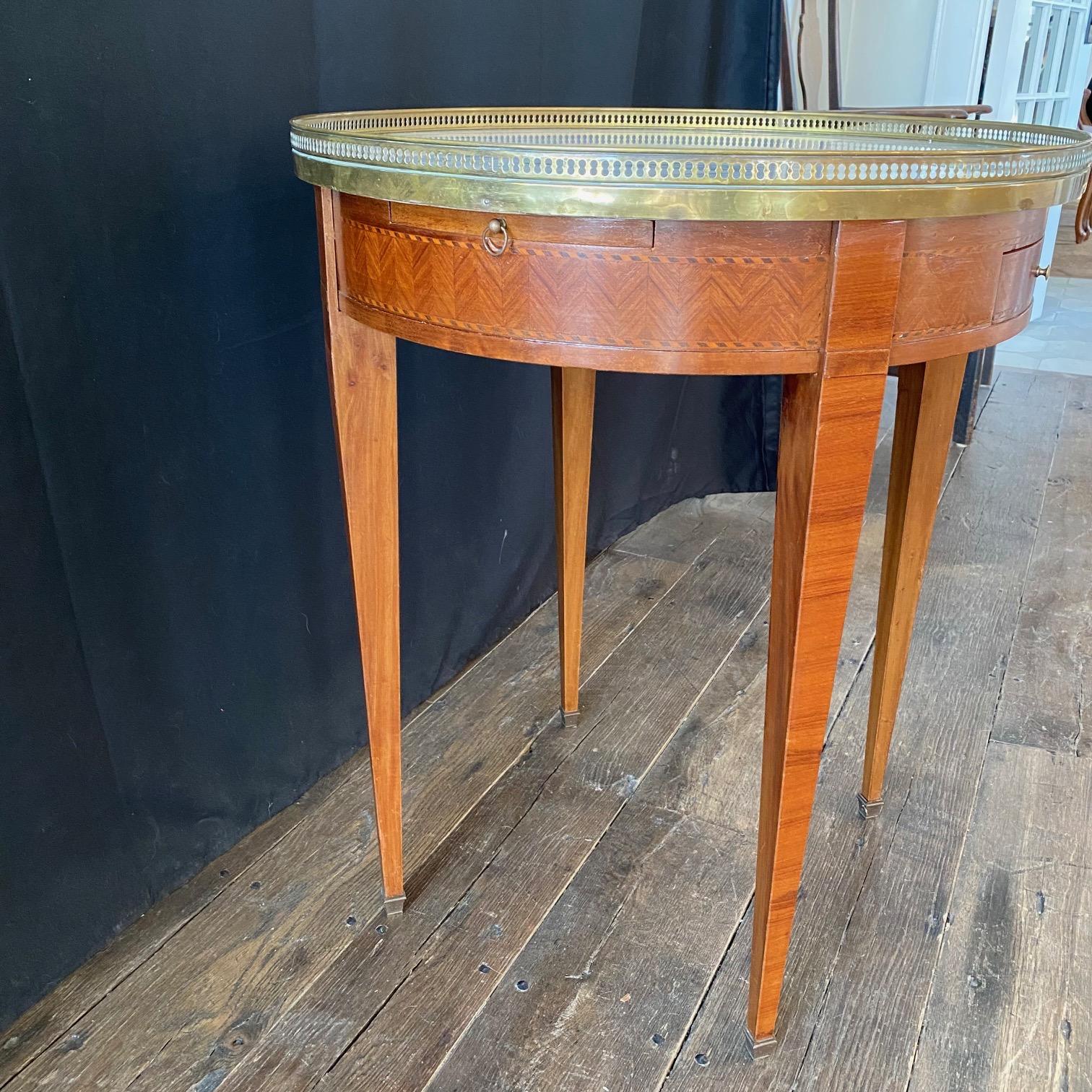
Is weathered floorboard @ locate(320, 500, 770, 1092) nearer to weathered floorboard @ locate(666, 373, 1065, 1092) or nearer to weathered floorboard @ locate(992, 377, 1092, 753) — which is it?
weathered floorboard @ locate(666, 373, 1065, 1092)

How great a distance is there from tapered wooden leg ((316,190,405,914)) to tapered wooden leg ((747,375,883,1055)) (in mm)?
346

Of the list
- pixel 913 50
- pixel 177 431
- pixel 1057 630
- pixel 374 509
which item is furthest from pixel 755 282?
pixel 913 50

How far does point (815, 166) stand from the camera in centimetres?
56

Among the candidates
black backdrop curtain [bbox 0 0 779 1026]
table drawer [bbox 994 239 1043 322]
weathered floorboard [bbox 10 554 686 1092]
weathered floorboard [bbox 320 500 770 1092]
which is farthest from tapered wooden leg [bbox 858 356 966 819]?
Result: black backdrop curtain [bbox 0 0 779 1026]

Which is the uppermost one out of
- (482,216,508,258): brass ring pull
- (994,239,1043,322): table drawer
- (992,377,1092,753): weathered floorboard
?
(482,216,508,258): brass ring pull

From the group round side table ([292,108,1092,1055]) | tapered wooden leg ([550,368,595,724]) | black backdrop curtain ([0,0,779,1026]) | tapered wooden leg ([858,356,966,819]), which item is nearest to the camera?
round side table ([292,108,1092,1055])

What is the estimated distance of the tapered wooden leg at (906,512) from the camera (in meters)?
0.97

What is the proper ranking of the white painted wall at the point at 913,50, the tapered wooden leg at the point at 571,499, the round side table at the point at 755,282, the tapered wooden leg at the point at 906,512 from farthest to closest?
the white painted wall at the point at 913,50 < the tapered wooden leg at the point at 571,499 < the tapered wooden leg at the point at 906,512 < the round side table at the point at 755,282

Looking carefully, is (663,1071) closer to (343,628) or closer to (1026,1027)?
(1026,1027)

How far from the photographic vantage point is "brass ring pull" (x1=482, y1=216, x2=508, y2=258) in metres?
0.63

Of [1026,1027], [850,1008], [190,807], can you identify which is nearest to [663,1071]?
[850,1008]

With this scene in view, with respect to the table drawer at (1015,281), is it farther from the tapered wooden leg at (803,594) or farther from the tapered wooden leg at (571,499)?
the tapered wooden leg at (571,499)

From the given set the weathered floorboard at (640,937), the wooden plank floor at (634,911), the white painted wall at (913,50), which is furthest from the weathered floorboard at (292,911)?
the white painted wall at (913,50)

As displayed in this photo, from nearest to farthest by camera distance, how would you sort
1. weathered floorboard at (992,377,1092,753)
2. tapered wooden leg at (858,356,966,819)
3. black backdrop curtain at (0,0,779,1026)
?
black backdrop curtain at (0,0,779,1026), tapered wooden leg at (858,356,966,819), weathered floorboard at (992,377,1092,753)
